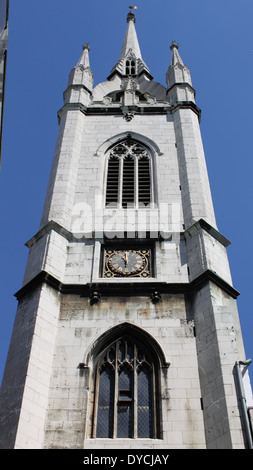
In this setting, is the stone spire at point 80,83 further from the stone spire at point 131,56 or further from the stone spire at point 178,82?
the stone spire at point 131,56

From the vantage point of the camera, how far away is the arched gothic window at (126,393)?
11992mm

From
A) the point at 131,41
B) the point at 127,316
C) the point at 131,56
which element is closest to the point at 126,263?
the point at 127,316

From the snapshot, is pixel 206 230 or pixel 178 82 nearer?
pixel 206 230

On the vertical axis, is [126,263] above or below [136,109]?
below

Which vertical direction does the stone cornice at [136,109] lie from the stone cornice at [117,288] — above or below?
above

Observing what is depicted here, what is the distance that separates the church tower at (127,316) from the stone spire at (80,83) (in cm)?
373

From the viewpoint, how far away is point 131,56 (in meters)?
34.3

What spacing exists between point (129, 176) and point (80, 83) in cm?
695

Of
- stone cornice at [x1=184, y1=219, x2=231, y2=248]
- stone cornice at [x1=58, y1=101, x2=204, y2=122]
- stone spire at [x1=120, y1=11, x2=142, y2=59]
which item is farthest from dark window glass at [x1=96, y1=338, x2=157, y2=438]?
stone spire at [x1=120, y1=11, x2=142, y2=59]

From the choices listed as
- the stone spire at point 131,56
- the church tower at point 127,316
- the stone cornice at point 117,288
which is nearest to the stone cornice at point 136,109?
the church tower at point 127,316

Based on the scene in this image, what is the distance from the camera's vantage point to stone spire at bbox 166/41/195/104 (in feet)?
78.8

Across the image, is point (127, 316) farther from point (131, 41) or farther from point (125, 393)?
point (131, 41)

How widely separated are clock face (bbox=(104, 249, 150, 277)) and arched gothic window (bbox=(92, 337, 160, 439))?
234cm
